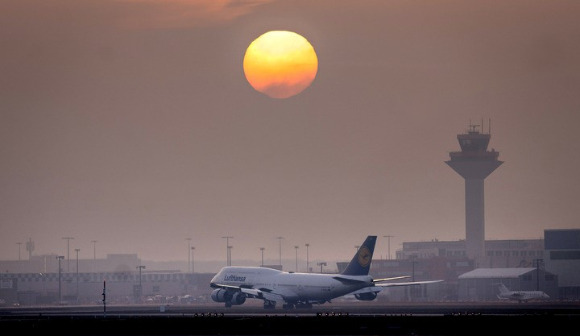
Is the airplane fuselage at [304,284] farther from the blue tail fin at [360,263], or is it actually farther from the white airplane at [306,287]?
the blue tail fin at [360,263]

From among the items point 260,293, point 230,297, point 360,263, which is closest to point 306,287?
point 260,293

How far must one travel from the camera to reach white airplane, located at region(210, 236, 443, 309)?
17450 cm

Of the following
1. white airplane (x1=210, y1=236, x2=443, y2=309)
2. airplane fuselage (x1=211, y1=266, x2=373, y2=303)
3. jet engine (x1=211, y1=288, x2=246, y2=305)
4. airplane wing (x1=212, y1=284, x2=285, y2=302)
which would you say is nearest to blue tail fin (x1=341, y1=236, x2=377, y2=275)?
white airplane (x1=210, y1=236, x2=443, y2=309)

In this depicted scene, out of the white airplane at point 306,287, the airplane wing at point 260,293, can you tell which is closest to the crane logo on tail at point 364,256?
the white airplane at point 306,287

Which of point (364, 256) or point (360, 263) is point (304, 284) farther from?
point (364, 256)

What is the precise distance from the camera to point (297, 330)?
106 metres

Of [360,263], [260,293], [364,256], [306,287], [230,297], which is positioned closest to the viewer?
[306,287]

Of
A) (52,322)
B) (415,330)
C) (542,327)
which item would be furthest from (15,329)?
(542,327)

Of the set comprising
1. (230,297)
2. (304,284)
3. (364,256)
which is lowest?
(230,297)

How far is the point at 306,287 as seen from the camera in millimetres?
176750

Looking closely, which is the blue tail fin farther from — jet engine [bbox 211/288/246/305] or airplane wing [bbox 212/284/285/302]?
jet engine [bbox 211/288/246/305]

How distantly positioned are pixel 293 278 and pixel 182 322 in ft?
203

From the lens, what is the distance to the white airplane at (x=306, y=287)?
17450 cm

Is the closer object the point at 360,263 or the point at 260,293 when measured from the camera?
the point at 360,263
